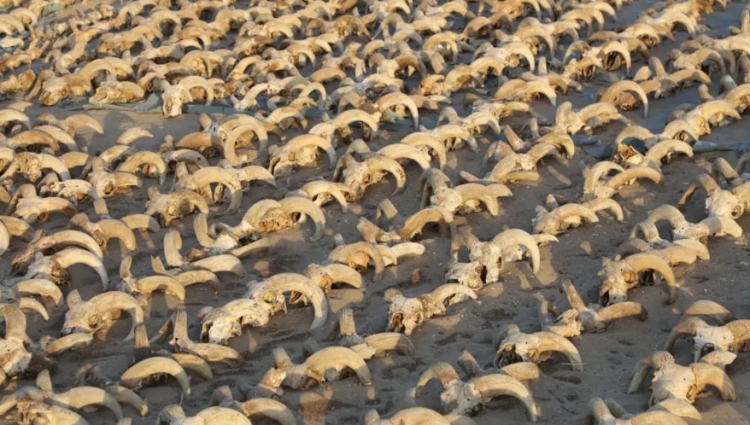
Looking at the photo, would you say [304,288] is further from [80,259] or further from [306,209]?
[80,259]

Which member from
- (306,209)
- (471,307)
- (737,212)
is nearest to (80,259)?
(306,209)

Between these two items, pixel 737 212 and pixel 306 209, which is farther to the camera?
pixel 306 209

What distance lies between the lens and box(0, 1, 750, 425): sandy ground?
8.97m

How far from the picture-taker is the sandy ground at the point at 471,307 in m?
8.97

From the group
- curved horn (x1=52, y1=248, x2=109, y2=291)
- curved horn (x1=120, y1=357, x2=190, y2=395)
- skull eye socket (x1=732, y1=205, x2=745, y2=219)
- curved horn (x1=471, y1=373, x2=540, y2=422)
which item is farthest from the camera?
skull eye socket (x1=732, y1=205, x2=745, y2=219)

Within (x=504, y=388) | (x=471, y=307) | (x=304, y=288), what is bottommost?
(x=471, y=307)

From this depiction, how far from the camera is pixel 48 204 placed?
1293 centimetres

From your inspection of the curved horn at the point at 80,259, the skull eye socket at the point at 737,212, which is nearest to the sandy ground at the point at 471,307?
the skull eye socket at the point at 737,212

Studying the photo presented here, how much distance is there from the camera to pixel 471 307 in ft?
34.3

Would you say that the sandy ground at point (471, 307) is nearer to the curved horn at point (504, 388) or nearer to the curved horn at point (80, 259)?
the curved horn at point (504, 388)

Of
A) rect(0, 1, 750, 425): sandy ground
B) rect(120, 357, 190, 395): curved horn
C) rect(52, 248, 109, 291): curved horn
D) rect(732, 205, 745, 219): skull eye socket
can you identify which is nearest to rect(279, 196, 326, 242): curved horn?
rect(0, 1, 750, 425): sandy ground

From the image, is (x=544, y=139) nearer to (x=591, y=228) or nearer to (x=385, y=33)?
(x=591, y=228)

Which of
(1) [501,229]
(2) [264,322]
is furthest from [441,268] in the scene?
(2) [264,322]

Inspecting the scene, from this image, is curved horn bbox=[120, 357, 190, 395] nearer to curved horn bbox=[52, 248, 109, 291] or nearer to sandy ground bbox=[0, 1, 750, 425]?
sandy ground bbox=[0, 1, 750, 425]
